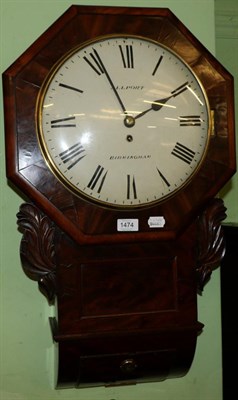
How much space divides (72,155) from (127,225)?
0.59 feet

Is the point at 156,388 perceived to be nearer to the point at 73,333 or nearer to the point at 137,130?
the point at 73,333

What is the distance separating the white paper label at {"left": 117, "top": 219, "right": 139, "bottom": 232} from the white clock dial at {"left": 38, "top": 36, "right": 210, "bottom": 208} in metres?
0.03

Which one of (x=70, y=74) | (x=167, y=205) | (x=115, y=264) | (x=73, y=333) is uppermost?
(x=70, y=74)

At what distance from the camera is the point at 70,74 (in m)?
1.06

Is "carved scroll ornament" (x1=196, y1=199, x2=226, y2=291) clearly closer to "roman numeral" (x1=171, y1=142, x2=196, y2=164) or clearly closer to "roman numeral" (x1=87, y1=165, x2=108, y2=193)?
"roman numeral" (x1=171, y1=142, x2=196, y2=164)

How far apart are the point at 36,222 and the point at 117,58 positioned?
1.24 ft

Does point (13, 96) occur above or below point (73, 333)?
above

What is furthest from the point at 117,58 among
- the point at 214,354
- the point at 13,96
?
the point at 214,354

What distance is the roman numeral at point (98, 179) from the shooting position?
106 cm

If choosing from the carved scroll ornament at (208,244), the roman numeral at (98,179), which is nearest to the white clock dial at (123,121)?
the roman numeral at (98,179)

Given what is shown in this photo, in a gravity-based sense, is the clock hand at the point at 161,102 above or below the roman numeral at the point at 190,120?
above

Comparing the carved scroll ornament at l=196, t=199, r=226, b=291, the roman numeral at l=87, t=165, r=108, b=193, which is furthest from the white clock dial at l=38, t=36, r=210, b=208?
the carved scroll ornament at l=196, t=199, r=226, b=291

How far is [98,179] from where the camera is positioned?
1.06 m

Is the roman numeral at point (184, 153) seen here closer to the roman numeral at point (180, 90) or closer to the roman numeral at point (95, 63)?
the roman numeral at point (180, 90)
